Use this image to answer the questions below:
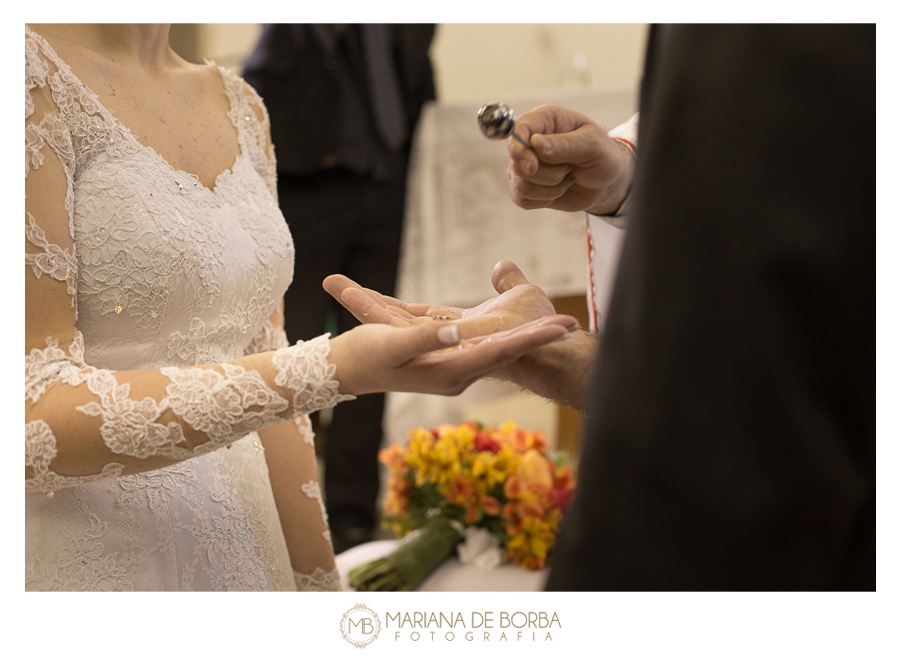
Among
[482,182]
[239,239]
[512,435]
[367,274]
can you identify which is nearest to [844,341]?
[239,239]

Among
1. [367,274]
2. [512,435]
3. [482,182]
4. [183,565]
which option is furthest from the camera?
[482,182]

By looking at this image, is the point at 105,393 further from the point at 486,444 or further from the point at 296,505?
the point at 486,444

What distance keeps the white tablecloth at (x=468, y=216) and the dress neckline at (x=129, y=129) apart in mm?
600

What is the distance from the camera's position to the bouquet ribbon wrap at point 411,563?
33.9 inches

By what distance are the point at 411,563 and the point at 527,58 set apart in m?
2.09

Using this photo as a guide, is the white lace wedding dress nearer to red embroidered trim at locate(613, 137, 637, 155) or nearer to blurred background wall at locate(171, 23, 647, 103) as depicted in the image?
red embroidered trim at locate(613, 137, 637, 155)

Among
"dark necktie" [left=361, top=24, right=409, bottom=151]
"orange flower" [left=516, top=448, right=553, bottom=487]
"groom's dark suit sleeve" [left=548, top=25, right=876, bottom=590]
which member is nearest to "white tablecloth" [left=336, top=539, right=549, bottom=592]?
"orange flower" [left=516, top=448, right=553, bottom=487]

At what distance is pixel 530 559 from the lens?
3.46 ft

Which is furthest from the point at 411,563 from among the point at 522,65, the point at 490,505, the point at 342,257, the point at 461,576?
the point at 522,65

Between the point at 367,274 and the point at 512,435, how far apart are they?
0.42 metres

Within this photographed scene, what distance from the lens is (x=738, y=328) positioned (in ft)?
0.95

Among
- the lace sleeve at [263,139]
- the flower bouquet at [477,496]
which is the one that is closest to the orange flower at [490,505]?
the flower bouquet at [477,496]
